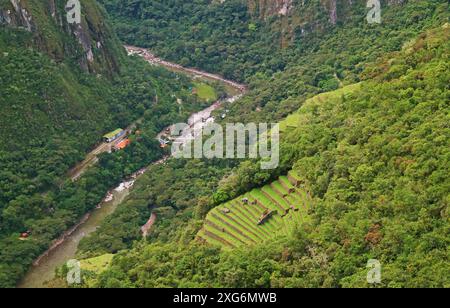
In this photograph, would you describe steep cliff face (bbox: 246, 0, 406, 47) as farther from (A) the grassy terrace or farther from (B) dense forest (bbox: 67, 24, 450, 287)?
(A) the grassy terrace

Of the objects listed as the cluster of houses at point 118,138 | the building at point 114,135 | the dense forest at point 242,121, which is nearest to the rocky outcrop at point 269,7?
the dense forest at point 242,121

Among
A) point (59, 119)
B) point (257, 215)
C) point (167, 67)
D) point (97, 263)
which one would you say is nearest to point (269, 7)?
point (167, 67)

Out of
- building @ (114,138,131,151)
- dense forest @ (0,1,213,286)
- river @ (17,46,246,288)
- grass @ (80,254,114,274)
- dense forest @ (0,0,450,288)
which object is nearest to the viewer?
dense forest @ (0,0,450,288)

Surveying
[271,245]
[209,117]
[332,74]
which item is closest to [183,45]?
[209,117]

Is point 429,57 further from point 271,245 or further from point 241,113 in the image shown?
point 241,113

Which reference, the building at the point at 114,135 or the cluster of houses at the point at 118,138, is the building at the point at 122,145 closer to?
the cluster of houses at the point at 118,138

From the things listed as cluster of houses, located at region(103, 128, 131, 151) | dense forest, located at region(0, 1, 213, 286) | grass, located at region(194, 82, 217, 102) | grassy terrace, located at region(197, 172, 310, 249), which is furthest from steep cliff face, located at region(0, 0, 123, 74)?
grassy terrace, located at region(197, 172, 310, 249)
